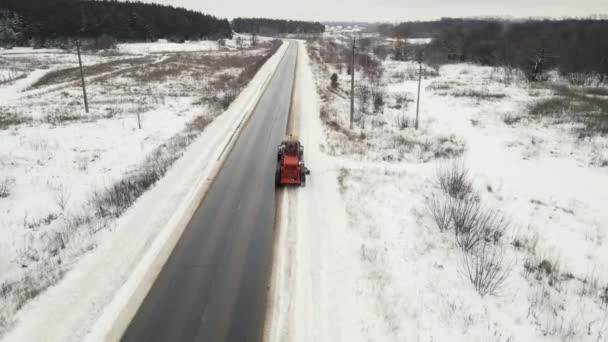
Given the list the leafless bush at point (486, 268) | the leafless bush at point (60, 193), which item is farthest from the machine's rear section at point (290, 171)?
the leafless bush at point (60, 193)

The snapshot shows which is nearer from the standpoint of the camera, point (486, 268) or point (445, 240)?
point (486, 268)

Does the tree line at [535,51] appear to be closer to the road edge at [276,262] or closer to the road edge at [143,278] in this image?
the road edge at [276,262]

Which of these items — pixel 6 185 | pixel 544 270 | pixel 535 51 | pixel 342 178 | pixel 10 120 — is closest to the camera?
pixel 544 270

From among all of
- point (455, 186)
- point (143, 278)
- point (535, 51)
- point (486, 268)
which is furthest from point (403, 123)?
point (535, 51)

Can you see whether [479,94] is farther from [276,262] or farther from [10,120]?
[10,120]

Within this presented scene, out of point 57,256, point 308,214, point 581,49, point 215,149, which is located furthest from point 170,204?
point 581,49

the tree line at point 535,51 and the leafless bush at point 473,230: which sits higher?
the tree line at point 535,51

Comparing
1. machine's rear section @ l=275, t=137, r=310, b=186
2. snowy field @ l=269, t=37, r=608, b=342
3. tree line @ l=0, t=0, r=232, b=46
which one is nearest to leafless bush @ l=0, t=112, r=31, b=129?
snowy field @ l=269, t=37, r=608, b=342
